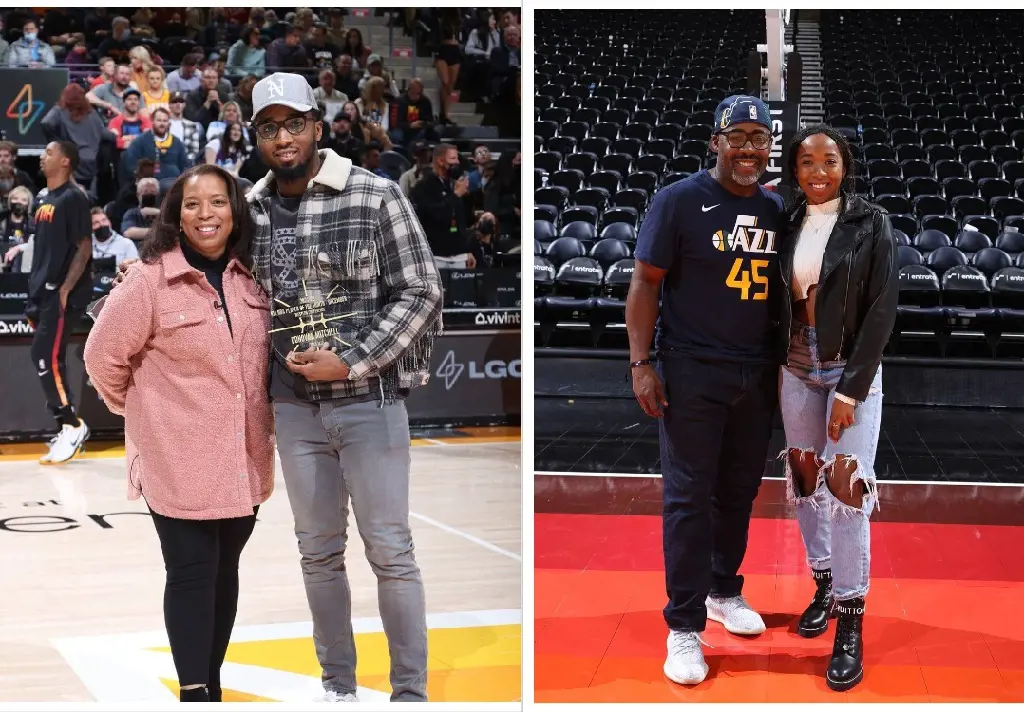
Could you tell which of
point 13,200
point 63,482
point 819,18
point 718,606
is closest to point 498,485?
point 63,482

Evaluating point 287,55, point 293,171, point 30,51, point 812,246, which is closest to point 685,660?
point 812,246

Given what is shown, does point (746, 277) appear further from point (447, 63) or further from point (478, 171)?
point (447, 63)

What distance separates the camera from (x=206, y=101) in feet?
32.3

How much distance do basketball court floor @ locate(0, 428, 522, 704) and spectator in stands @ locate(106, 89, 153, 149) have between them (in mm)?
3667

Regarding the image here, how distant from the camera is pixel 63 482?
6.42 metres

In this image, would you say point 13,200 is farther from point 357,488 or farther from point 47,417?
point 357,488

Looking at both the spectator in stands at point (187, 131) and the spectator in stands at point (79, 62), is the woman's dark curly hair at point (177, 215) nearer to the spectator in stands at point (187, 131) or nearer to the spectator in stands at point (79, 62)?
the spectator in stands at point (187, 131)

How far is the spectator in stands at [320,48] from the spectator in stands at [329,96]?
59 centimetres

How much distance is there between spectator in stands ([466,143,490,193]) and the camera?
9703 mm

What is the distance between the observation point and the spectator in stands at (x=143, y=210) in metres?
8.64

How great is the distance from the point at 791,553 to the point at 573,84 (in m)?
7.16

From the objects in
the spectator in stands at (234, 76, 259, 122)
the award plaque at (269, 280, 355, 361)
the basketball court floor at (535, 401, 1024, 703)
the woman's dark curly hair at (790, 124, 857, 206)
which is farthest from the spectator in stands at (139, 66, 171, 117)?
the woman's dark curly hair at (790, 124, 857, 206)

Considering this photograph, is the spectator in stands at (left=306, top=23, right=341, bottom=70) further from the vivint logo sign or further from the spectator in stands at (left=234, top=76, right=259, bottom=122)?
the vivint logo sign

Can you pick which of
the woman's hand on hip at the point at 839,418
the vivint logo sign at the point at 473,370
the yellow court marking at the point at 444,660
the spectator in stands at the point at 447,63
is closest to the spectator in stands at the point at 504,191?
the vivint logo sign at the point at 473,370
